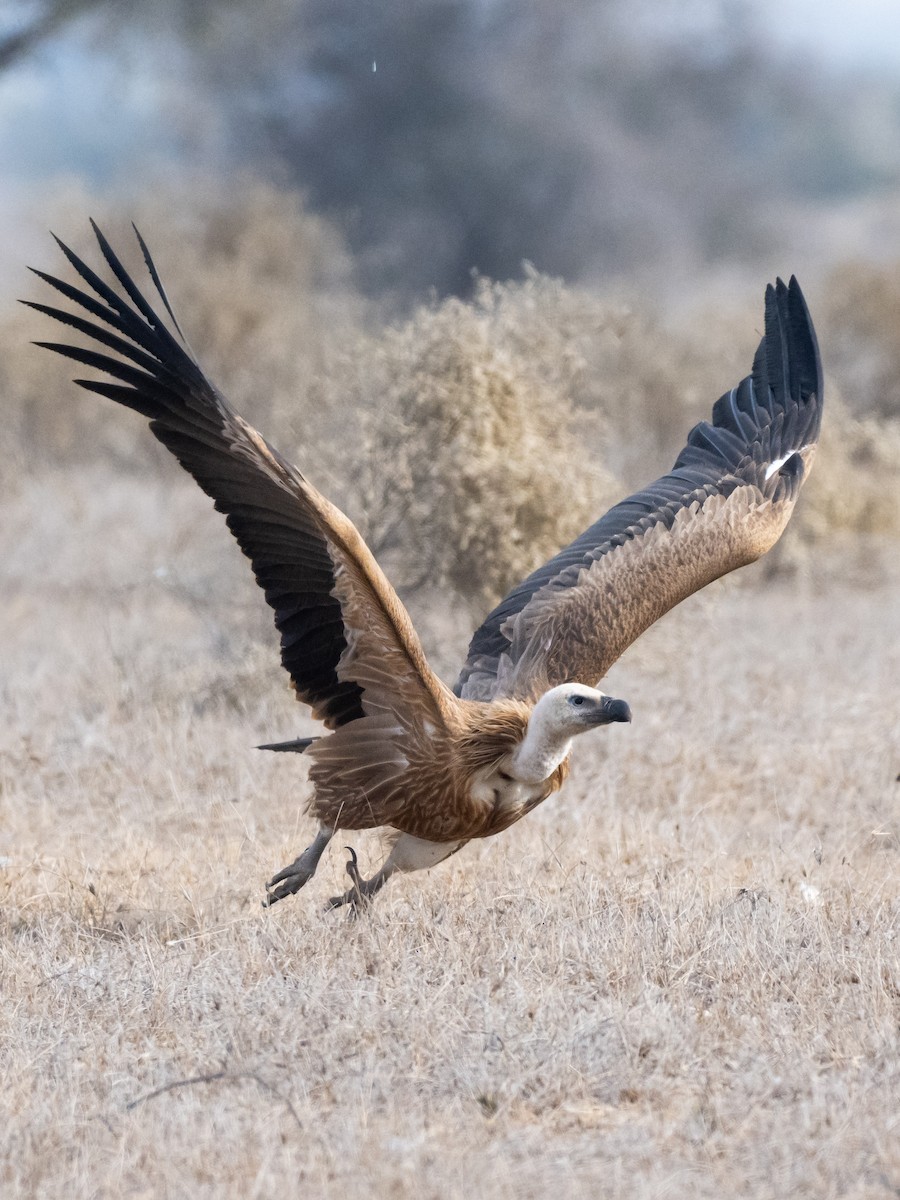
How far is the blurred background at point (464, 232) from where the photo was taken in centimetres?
819

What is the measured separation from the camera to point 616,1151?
3391 mm

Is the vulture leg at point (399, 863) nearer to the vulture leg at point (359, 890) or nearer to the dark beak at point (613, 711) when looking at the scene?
the vulture leg at point (359, 890)

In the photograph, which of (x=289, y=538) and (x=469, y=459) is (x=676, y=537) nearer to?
(x=289, y=538)

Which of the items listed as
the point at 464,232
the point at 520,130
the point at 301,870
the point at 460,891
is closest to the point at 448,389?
the point at 460,891

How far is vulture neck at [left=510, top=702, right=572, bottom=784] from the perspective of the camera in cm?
484

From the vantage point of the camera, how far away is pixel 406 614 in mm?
4586

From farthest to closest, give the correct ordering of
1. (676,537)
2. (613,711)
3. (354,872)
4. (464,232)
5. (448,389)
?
(464,232) < (448,389) < (676,537) < (354,872) < (613,711)

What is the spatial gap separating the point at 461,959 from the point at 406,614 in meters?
0.98

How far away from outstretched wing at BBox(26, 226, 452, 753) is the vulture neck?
27 centimetres

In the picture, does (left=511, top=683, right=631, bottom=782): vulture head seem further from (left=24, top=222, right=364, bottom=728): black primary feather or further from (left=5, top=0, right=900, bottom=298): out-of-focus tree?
(left=5, top=0, right=900, bottom=298): out-of-focus tree

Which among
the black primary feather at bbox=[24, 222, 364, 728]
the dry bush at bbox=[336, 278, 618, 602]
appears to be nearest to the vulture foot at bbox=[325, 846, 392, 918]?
the black primary feather at bbox=[24, 222, 364, 728]

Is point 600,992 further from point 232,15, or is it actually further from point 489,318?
point 232,15

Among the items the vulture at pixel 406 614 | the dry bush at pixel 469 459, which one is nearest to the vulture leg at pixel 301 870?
the vulture at pixel 406 614

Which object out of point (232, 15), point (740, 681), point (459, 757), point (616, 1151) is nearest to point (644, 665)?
point (740, 681)
